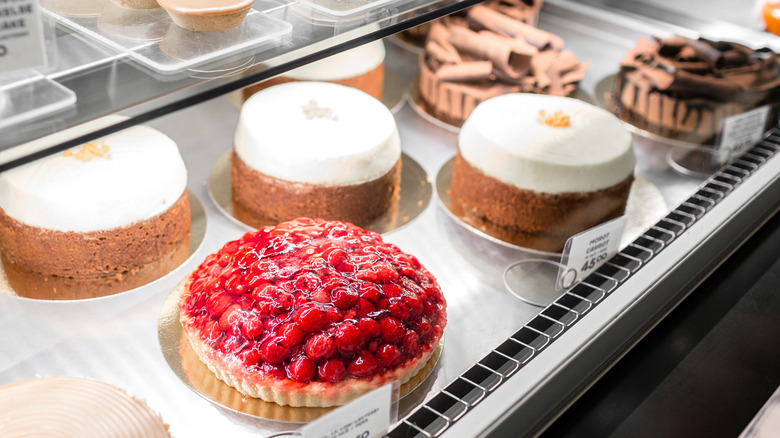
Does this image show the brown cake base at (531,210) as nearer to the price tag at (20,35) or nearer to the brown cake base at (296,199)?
the brown cake base at (296,199)

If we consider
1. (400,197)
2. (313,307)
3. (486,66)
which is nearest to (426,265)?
(400,197)

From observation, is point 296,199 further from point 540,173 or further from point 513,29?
point 513,29

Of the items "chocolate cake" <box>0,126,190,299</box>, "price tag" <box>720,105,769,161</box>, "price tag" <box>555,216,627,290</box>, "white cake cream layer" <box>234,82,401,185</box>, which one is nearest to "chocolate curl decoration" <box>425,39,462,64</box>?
"white cake cream layer" <box>234,82,401,185</box>

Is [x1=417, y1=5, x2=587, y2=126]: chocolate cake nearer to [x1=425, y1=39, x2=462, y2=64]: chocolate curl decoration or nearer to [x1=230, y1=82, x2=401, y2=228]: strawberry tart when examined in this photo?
[x1=425, y1=39, x2=462, y2=64]: chocolate curl decoration

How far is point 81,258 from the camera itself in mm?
1773

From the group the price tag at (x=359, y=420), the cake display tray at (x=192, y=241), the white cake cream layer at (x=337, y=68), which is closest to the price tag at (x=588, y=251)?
the price tag at (x=359, y=420)

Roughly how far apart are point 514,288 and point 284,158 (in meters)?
0.69

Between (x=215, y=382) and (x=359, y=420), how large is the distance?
1.29ft

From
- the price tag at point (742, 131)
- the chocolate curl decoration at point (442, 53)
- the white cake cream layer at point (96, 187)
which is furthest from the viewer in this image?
the chocolate curl decoration at point (442, 53)

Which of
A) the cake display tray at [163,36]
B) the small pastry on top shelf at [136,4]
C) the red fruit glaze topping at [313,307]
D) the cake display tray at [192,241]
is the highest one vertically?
the small pastry on top shelf at [136,4]

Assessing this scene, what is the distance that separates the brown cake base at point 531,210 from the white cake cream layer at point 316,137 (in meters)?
0.25

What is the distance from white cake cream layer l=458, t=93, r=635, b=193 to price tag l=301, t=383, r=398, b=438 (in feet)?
3.13

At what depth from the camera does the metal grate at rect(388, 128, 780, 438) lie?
1.44 metres

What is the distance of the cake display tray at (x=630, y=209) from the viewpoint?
7.06ft
